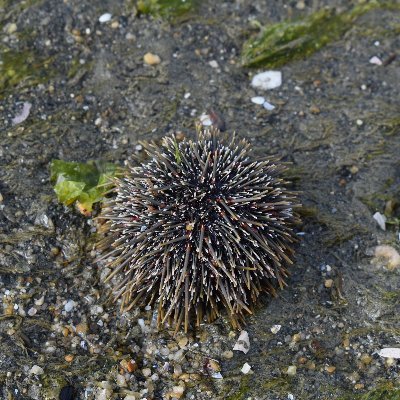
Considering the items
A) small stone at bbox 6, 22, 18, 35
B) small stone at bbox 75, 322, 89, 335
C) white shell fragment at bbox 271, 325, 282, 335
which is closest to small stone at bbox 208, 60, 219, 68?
small stone at bbox 6, 22, 18, 35

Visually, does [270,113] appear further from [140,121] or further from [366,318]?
[366,318]

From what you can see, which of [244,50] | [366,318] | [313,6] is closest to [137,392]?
[366,318]

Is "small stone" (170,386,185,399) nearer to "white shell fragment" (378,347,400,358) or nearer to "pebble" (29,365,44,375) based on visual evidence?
"pebble" (29,365,44,375)

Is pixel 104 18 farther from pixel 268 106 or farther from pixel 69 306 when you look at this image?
pixel 69 306

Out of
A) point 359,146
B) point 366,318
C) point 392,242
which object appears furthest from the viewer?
point 359,146

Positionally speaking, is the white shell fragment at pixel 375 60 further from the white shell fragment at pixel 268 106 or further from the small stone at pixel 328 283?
the small stone at pixel 328 283

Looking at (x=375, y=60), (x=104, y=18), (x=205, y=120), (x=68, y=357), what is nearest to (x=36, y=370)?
(x=68, y=357)
